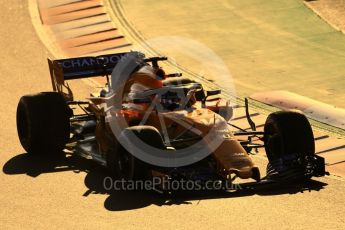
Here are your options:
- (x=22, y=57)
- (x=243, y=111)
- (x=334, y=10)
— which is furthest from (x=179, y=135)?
(x=334, y=10)

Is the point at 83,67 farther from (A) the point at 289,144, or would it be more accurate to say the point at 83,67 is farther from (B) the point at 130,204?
(B) the point at 130,204

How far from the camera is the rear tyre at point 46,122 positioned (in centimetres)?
1536

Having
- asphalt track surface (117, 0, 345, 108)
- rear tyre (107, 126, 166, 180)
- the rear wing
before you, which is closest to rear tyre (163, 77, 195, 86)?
the rear wing

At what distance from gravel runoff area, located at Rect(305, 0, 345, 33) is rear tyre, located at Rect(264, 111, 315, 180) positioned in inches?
423

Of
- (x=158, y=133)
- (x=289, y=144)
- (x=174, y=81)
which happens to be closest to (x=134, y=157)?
(x=158, y=133)

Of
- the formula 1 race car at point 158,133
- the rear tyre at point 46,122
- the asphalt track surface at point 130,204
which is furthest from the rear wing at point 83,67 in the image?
the asphalt track surface at point 130,204

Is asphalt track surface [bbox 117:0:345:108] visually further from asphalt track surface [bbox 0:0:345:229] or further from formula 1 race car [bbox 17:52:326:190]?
asphalt track surface [bbox 0:0:345:229]

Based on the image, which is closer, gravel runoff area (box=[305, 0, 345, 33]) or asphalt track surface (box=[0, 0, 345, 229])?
asphalt track surface (box=[0, 0, 345, 229])

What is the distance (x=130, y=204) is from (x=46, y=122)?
302 cm

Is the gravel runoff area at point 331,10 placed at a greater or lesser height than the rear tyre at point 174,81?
lesser

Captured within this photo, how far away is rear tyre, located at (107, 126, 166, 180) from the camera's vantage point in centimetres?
1346

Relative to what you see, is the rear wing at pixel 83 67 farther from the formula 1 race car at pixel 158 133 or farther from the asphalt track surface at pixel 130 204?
the asphalt track surface at pixel 130 204

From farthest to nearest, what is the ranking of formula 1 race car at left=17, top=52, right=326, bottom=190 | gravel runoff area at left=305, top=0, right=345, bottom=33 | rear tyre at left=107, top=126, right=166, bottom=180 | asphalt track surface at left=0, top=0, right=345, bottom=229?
gravel runoff area at left=305, top=0, right=345, bottom=33 → formula 1 race car at left=17, top=52, right=326, bottom=190 → rear tyre at left=107, top=126, right=166, bottom=180 → asphalt track surface at left=0, top=0, right=345, bottom=229

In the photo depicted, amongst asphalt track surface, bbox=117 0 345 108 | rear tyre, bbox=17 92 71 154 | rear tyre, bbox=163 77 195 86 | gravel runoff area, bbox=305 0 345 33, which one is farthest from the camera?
gravel runoff area, bbox=305 0 345 33
